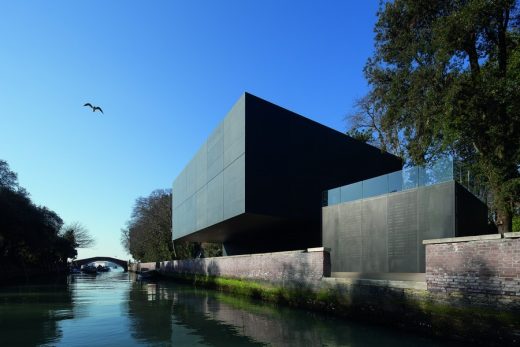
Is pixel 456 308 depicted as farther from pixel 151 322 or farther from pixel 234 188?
pixel 234 188

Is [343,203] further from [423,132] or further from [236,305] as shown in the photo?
[236,305]

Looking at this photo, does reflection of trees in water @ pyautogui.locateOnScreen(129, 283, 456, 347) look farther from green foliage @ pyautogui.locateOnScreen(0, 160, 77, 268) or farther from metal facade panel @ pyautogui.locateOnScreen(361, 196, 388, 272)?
Result: green foliage @ pyautogui.locateOnScreen(0, 160, 77, 268)

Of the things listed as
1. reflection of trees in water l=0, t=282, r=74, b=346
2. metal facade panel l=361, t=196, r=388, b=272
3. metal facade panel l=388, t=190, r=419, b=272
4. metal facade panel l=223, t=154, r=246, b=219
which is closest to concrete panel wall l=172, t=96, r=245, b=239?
metal facade panel l=223, t=154, r=246, b=219

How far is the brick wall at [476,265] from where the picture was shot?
1095cm

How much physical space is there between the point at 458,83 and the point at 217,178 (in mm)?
22976

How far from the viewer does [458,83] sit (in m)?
18.0

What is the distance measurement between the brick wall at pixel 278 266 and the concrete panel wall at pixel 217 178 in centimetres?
340

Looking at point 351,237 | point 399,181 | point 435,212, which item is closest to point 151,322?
point 351,237

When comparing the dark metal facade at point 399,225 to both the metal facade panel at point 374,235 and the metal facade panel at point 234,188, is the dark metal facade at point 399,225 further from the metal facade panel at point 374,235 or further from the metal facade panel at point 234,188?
the metal facade panel at point 234,188

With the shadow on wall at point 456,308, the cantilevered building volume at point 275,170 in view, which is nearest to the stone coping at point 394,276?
the shadow on wall at point 456,308

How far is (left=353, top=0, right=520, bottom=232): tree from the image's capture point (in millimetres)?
17672

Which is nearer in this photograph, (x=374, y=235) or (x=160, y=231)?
(x=374, y=235)

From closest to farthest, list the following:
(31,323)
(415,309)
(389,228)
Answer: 1. (415,309)
2. (31,323)
3. (389,228)

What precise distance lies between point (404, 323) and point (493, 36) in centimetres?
1251
